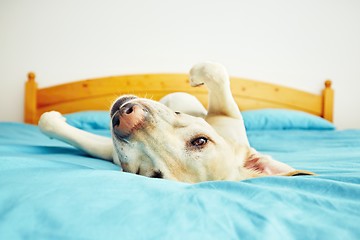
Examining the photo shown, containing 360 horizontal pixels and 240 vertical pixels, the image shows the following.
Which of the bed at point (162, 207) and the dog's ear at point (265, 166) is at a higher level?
the bed at point (162, 207)

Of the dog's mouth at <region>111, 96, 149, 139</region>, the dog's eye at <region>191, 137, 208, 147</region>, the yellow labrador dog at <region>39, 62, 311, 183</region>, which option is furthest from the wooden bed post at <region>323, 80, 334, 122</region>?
the dog's mouth at <region>111, 96, 149, 139</region>

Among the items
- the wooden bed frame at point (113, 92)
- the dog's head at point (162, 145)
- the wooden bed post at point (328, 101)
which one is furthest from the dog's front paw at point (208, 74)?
the wooden bed post at point (328, 101)

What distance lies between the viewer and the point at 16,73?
305cm

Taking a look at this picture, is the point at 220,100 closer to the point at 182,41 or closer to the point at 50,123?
the point at 50,123

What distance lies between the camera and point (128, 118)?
0.82m

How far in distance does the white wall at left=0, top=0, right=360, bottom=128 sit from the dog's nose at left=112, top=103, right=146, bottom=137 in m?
2.32

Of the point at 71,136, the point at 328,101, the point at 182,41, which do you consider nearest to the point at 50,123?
the point at 71,136

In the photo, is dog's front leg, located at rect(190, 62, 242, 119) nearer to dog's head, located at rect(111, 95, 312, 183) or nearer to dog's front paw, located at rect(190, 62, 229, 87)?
dog's front paw, located at rect(190, 62, 229, 87)

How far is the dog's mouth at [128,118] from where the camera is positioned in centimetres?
82

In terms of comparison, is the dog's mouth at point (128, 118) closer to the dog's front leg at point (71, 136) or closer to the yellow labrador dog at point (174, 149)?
the yellow labrador dog at point (174, 149)

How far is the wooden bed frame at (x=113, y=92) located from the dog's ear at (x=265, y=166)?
1953 millimetres

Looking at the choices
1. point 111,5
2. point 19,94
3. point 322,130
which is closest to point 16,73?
point 19,94

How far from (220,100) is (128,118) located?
0.51 m

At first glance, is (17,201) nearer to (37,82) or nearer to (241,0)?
(37,82)
